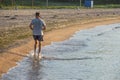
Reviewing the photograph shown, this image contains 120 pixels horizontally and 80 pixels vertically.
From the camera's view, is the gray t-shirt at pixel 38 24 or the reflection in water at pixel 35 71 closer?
the reflection in water at pixel 35 71

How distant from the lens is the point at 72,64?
61.2 feet

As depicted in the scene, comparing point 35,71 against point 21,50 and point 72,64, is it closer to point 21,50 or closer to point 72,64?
point 72,64

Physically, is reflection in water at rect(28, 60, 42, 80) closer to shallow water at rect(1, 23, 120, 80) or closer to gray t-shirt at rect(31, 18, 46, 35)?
shallow water at rect(1, 23, 120, 80)

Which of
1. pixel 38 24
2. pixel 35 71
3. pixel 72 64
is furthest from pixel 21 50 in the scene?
pixel 35 71

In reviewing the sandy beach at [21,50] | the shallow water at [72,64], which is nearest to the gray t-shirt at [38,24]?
the shallow water at [72,64]

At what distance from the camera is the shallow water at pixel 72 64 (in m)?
15.9

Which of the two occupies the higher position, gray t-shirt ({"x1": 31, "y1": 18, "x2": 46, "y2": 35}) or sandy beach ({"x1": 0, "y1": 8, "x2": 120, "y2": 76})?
gray t-shirt ({"x1": 31, "y1": 18, "x2": 46, "y2": 35})

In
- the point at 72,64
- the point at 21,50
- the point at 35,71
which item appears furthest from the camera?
the point at 21,50

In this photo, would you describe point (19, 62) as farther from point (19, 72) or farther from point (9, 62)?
point (19, 72)

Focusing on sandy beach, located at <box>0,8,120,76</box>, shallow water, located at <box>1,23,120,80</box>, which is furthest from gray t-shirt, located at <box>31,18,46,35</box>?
sandy beach, located at <box>0,8,120,76</box>

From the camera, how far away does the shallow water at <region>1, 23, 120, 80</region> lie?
1594 centimetres

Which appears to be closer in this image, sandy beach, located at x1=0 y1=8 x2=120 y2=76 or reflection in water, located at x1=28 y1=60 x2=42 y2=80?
reflection in water, located at x1=28 y1=60 x2=42 y2=80

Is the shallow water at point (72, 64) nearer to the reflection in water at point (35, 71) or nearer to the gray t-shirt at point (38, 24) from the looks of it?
the reflection in water at point (35, 71)

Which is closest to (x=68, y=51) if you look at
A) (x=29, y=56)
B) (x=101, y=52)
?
(x=101, y=52)
